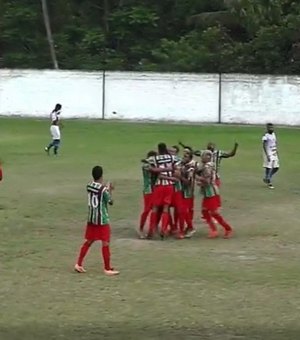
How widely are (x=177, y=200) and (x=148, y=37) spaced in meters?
40.9

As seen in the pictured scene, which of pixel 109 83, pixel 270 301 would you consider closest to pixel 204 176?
pixel 270 301

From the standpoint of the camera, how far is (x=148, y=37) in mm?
56344

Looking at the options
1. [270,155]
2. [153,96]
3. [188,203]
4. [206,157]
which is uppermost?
[153,96]

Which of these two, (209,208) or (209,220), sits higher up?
(209,208)

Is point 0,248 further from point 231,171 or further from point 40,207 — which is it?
point 231,171

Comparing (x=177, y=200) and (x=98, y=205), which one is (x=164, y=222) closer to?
(x=177, y=200)

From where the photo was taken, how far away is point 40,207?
63.2ft

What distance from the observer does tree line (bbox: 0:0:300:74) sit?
49.2 metres

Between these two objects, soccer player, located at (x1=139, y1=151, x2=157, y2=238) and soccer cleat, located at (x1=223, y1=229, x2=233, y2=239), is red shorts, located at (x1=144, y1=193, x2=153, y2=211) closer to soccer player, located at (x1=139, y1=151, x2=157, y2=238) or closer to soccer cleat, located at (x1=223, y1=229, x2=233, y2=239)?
soccer player, located at (x1=139, y1=151, x2=157, y2=238)

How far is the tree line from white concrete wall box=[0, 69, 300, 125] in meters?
3.32

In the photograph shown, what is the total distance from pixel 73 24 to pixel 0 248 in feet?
143

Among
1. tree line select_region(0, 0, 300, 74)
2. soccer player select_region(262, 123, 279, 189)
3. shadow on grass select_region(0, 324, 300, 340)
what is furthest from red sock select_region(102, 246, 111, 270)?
tree line select_region(0, 0, 300, 74)

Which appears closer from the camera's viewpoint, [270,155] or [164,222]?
[164,222]

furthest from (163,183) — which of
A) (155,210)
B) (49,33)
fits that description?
(49,33)
